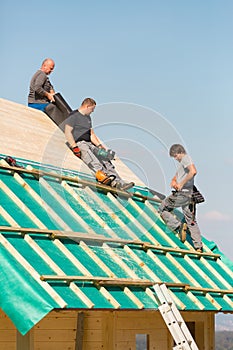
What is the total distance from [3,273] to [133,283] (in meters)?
2.07

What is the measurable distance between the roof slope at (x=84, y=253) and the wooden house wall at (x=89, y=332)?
971 millimetres

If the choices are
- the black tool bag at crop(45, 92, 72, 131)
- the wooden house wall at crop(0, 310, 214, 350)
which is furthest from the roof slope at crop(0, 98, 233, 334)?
the black tool bag at crop(45, 92, 72, 131)

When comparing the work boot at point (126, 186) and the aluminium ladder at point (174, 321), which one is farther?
the work boot at point (126, 186)

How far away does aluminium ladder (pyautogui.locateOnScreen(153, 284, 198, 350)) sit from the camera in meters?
10.1

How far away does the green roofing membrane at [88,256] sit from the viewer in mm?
8945

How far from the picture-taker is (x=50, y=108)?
595 inches

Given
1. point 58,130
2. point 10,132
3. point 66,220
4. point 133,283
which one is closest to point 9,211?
point 66,220

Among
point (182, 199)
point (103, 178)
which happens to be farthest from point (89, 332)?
point (182, 199)

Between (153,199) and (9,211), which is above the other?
(153,199)

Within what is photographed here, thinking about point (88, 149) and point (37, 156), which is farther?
point (88, 149)

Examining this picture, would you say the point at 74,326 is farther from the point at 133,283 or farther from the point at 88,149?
the point at 88,149

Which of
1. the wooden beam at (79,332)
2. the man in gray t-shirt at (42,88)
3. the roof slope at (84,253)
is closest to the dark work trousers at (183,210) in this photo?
the roof slope at (84,253)

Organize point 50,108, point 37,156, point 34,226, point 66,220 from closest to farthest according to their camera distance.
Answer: point 34,226, point 66,220, point 37,156, point 50,108

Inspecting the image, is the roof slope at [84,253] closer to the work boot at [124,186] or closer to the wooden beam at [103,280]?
the wooden beam at [103,280]
